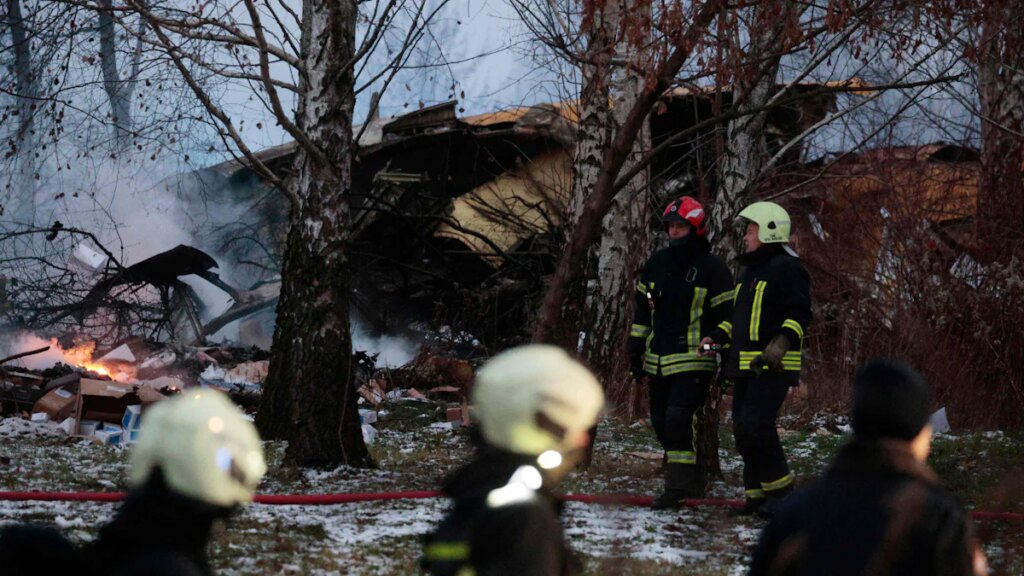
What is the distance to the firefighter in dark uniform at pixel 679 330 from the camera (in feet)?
22.9

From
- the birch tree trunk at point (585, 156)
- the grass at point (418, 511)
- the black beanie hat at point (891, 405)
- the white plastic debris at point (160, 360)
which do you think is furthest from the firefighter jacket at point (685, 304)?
the white plastic debris at point (160, 360)

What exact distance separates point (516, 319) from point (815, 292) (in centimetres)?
447

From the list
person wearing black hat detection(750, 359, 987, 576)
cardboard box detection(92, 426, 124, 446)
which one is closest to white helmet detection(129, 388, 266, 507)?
person wearing black hat detection(750, 359, 987, 576)

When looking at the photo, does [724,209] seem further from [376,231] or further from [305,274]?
[376,231]

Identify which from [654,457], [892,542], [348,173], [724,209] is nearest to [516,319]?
[724,209]

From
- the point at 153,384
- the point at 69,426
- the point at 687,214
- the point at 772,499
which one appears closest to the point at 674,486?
the point at 772,499

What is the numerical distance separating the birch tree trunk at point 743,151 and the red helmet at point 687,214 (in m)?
0.65

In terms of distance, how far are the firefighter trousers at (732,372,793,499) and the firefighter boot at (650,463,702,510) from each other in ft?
1.18

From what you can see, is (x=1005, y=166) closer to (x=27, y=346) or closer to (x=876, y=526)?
(x=876, y=526)

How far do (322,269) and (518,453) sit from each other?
5667 millimetres

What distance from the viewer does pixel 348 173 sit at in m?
8.42

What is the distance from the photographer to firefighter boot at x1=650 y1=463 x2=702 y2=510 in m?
6.91

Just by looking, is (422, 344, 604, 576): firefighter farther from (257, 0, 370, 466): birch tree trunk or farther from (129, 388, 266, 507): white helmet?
(257, 0, 370, 466): birch tree trunk

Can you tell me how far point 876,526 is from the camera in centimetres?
265
